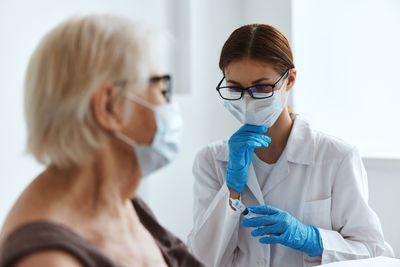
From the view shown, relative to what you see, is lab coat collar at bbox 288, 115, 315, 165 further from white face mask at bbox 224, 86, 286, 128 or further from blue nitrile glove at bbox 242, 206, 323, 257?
blue nitrile glove at bbox 242, 206, 323, 257

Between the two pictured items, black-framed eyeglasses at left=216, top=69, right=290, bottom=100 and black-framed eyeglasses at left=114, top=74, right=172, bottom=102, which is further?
black-framed eyeglasses at left=216, top=69, right=290, bottom=100

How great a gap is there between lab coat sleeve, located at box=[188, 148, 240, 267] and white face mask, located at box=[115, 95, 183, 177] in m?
0.67

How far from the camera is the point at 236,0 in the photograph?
2939 mm

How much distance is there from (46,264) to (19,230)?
10cm

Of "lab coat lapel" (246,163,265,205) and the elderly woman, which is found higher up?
the elderly woman

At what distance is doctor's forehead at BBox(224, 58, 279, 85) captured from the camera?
1571 mm

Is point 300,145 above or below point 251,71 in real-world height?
below

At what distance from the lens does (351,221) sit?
1596 millimetres

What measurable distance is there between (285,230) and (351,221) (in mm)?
277

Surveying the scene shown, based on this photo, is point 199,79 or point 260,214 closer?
point 260,214

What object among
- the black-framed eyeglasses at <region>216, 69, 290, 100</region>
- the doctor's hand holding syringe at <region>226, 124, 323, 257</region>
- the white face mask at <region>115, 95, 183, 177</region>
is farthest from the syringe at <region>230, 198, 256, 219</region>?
the white face mask at <region>115, 95, 183, 177</region>

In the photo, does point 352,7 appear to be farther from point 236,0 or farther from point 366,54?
point 236,0

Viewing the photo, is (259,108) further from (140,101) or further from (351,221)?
(140,101)

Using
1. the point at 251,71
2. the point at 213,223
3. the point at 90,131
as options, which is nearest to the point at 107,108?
the point at 90,131
